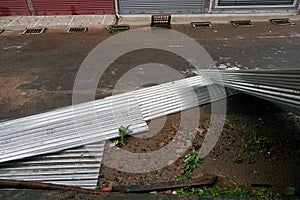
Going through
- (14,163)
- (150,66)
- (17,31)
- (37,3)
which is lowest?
(14,163)

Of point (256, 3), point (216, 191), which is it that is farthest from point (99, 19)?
point (216, 191)

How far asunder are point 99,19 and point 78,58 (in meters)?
3.29

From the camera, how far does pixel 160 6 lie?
9172mm

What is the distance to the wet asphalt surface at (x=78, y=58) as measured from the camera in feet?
16.1

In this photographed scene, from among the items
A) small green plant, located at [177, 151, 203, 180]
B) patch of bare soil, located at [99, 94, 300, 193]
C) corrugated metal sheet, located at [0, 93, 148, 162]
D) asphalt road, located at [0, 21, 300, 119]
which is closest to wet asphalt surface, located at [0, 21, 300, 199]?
asphalt road, located at [0, 21, 300, 119]

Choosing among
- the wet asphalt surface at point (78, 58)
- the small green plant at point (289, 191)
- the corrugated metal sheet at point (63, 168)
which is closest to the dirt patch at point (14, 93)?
the wet asphalt surface at point (78, 58)

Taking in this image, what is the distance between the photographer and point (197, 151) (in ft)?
11.4

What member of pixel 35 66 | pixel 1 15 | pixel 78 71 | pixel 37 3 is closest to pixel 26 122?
pixel 78 71

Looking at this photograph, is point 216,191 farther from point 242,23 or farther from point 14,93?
point 242,23

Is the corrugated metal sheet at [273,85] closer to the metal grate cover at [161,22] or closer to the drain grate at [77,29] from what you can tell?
the metal grate cover at [161,22]

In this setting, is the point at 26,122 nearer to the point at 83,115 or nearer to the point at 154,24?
the point at 83,115

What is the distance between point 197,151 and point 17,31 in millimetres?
8127

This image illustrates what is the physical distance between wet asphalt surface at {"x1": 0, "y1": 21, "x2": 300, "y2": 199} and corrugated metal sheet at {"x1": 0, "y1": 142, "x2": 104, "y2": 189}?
1.44 metres

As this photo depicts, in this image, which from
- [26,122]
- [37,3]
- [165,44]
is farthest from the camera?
[37,3]
